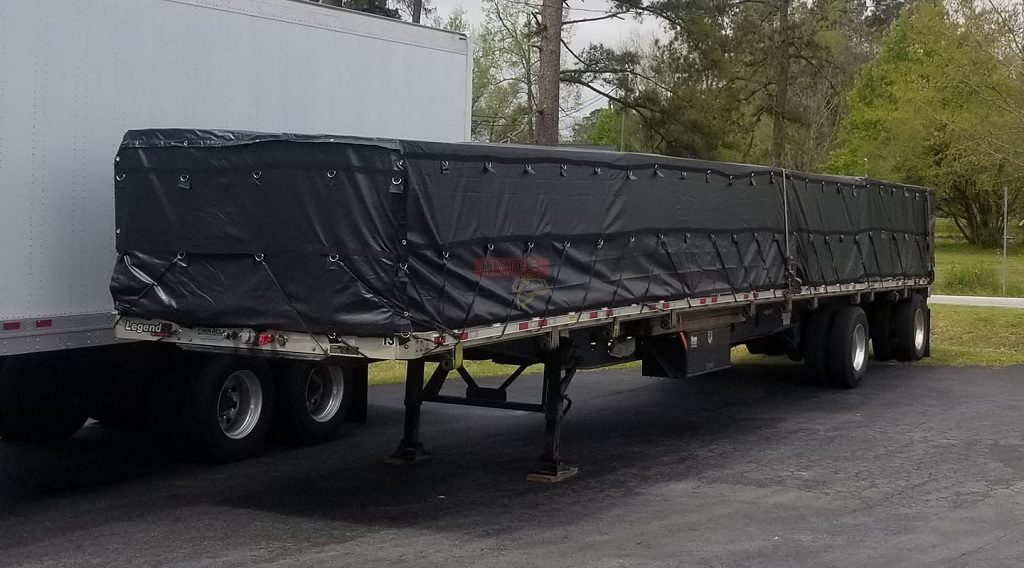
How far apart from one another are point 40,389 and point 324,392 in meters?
2.65

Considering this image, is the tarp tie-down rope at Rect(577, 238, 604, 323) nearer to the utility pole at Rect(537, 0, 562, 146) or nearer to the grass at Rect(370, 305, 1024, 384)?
the grass at Rect(370, 305, 1024, 384)

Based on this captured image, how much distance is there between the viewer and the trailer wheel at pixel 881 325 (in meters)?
18.0

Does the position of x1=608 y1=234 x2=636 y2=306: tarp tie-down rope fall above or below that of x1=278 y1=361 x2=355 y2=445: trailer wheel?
above

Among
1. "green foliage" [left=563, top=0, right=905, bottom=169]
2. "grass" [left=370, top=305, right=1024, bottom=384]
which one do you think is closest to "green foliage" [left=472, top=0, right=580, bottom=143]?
"green foliage" [left=563, top=0, right=905, bottom=169]

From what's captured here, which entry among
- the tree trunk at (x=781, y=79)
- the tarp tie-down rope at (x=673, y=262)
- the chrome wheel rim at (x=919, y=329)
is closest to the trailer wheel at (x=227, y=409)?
the tarp tie-down rope at (x=673, y=262)

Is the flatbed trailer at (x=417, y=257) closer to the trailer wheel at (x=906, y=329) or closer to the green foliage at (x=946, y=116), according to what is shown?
the trailer wheel at (x=906, y=329)

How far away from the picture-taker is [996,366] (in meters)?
17.9

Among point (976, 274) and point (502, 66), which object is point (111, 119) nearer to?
point (976, 274)

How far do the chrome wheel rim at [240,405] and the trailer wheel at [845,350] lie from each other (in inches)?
312

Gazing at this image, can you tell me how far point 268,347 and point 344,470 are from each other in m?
2.11

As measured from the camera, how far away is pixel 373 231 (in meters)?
7.95

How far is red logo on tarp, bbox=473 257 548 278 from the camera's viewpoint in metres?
8.63

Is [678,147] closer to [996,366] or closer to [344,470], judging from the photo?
[996,366]

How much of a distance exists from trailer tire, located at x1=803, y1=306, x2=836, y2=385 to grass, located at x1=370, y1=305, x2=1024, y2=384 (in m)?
2.81
